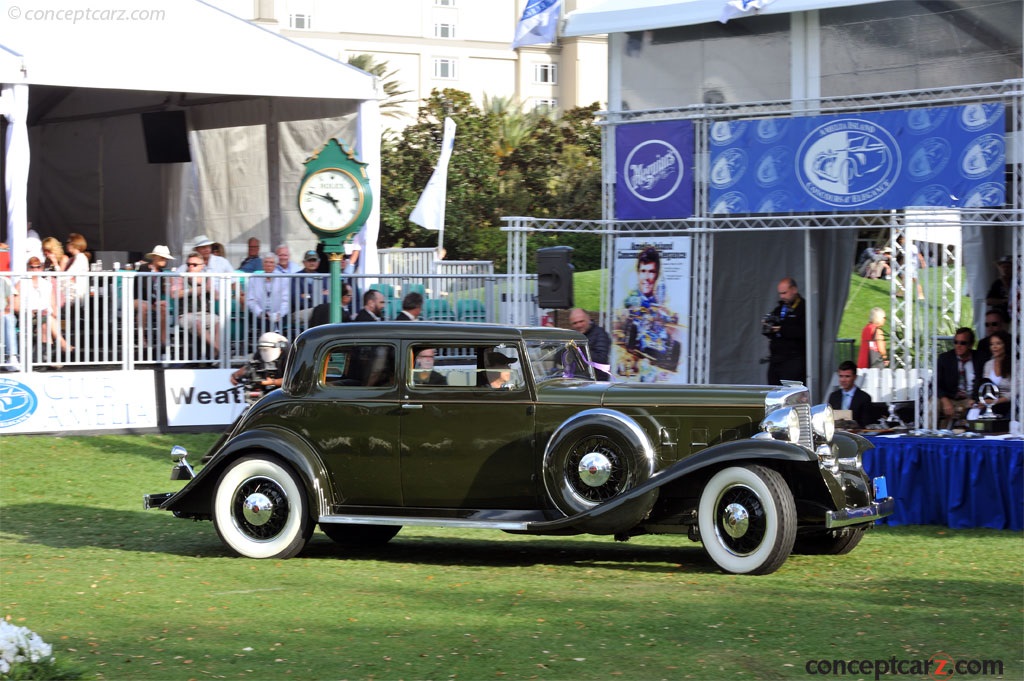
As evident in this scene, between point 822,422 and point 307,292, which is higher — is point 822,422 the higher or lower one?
the lower one

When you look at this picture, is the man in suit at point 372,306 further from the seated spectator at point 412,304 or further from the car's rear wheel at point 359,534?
the car's rear wheel at point 359,534

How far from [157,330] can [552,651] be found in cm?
1053

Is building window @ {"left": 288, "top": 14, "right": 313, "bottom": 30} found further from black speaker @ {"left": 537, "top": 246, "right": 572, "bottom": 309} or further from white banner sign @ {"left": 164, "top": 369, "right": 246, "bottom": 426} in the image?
black speaker @ {"left": 537, "top": 246, "right": 572, "bottom": 309}

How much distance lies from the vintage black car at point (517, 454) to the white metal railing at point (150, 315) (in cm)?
615

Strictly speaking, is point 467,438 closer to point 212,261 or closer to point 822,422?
point 822,422

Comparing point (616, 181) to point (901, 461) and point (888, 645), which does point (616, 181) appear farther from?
point (888, 645)

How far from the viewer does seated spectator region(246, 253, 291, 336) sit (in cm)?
1641

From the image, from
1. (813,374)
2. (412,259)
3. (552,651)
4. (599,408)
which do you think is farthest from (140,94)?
(552,651)

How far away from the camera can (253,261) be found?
60.2ft

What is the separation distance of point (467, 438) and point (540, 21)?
8278mm

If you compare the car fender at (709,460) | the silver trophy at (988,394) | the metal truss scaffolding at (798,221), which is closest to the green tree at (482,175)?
the metal truss scaffolding at (798,221)

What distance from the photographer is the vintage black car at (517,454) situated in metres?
8.36

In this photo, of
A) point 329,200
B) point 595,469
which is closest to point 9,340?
point 329,200

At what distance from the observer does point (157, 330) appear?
15695 millimetres
